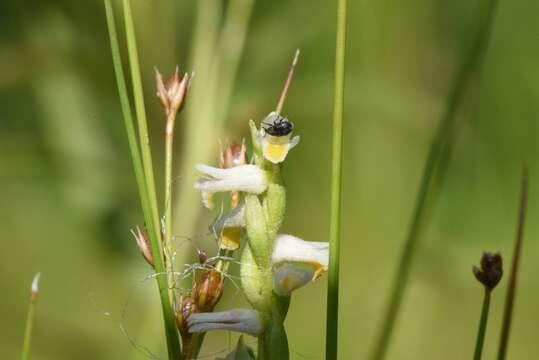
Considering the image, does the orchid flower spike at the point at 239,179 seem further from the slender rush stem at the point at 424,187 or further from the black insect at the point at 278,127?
the slender rush stem at the point at 424,187

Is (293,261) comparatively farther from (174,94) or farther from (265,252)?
(174,94)

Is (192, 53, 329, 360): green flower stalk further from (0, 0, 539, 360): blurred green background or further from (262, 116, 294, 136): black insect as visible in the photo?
(0, 0, 539, 360): blurred green background

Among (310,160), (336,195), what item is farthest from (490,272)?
(310,160)

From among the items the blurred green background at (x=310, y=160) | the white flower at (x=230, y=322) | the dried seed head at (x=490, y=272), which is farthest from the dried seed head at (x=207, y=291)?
the blurred green background at (x=310, y=160)

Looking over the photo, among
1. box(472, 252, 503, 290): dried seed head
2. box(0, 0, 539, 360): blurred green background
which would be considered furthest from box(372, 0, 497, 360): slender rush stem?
box(0, 0, 539, 360): blurred green background

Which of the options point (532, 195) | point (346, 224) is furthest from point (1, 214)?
point (532, 195)
